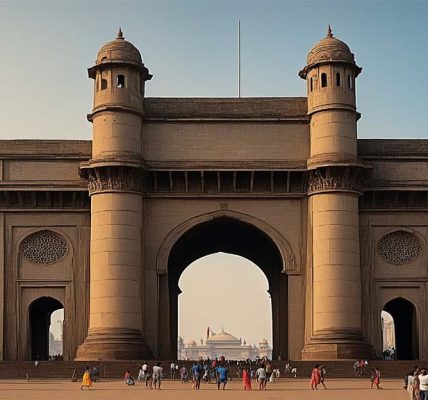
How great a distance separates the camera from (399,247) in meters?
50.5

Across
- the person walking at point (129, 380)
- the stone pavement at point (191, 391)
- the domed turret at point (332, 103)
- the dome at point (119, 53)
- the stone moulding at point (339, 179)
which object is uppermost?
the dome at point (119, 53)

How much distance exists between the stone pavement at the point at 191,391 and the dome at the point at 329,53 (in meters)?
14.9

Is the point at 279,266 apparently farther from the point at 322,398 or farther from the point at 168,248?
the point at 322,398

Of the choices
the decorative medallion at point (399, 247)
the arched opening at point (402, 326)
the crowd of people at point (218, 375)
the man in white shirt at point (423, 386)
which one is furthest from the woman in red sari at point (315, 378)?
the arched opening at point (402, 326)

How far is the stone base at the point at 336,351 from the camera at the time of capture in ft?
152

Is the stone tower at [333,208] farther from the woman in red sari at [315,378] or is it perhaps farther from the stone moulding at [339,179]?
the woman in red sari at [315,378]

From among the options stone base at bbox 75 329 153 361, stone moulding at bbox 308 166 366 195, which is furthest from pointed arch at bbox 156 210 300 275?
stone base at bbox 75 329 153 361

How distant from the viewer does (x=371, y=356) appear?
47.9 metres

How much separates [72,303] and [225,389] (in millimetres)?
13406

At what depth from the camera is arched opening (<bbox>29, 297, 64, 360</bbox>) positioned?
5284cm

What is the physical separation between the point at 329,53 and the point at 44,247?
633 inches

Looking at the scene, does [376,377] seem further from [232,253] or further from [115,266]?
[232,253]

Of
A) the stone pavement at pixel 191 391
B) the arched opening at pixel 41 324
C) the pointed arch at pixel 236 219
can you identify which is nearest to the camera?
the stone pavement at pixel 191 391

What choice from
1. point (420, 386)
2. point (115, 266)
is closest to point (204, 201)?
point (115, 266)
